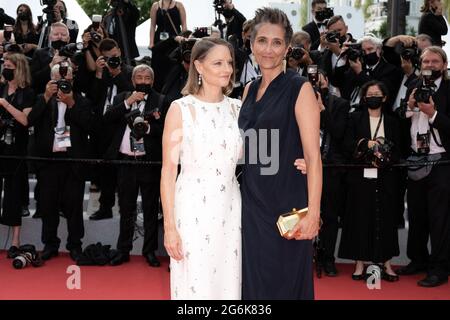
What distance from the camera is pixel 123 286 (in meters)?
5.89

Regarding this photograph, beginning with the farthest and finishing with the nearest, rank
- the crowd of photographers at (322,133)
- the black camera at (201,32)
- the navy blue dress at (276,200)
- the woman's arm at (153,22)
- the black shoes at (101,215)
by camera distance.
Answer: the woman's arm at (153,22)
the black shoes at (101,215)
the black camera at (201,32)
the crowd of photographers at (322,133)
the navy blue dress at (276,200)

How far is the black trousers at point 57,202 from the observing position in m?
6.78

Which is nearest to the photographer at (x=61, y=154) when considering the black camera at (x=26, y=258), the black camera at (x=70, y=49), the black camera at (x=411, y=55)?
the black camera at (x=26, y=258)

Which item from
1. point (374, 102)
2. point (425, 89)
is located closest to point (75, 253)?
point (374, 102)

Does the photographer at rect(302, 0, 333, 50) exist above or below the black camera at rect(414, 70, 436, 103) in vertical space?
above

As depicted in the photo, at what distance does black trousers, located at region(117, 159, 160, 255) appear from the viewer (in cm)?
666

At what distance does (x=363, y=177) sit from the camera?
623cm

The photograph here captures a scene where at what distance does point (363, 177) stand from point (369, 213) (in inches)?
11.8

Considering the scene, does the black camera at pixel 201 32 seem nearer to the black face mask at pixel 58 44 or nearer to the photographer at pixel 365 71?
the photographer at pixel 365 71

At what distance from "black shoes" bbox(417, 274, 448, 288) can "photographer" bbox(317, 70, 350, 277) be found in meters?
0.72

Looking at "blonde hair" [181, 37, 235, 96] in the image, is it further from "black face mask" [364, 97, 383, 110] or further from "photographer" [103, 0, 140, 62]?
"photographer" [103, 0, 140, 62]

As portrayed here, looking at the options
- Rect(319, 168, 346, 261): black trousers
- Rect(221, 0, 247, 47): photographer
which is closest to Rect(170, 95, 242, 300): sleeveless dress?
Rect(319, 168, 346, 261): black trousers

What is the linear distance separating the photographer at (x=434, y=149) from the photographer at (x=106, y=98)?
105 inches
